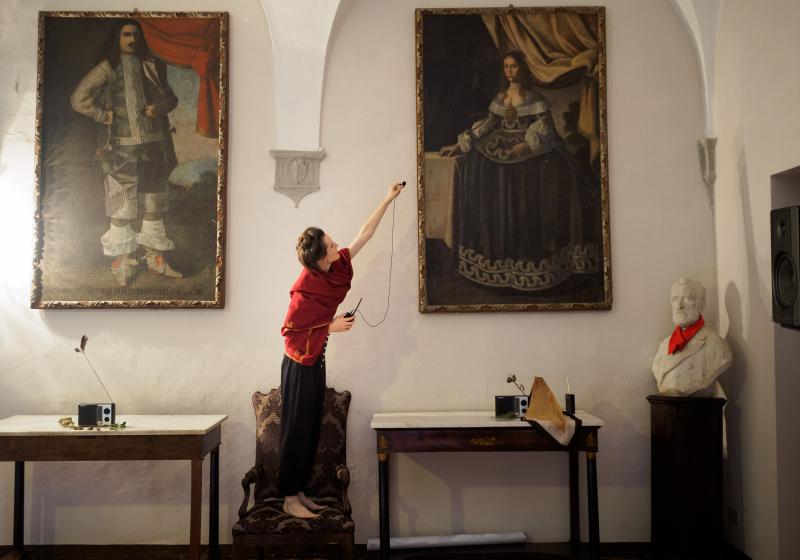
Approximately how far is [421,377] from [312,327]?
1111 mm

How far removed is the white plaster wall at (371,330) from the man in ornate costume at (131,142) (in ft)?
1.25

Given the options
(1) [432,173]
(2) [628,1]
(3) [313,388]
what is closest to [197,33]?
(1) [432,173]

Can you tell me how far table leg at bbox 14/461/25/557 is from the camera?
5074 millimetres

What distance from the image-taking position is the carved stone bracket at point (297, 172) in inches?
213

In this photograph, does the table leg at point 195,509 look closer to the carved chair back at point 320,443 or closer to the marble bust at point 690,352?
the carved chair back at point 320,443

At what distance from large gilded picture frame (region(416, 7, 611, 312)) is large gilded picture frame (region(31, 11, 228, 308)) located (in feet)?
A: 5.39

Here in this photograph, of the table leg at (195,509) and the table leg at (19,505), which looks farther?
the table leg at (19,505)

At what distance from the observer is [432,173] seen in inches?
214

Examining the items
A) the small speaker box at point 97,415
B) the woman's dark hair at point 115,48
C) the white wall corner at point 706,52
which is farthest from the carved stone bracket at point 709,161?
the small speaker box at point 97,415

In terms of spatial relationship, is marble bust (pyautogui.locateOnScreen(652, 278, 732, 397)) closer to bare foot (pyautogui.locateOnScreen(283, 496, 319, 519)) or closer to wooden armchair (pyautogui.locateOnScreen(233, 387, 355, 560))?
wooden armchair (pyautogui.locateOnScreen(233, 387, 355, 560))

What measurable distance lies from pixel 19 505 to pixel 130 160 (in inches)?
105

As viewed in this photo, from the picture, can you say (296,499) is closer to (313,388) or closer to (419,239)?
(313,388)

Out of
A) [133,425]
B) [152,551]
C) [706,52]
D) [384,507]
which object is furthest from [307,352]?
[706,52]

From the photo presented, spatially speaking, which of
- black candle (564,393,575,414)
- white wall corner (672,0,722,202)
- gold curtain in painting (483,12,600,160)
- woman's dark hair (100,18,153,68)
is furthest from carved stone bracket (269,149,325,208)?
white wall corner (672,0,722,202)
